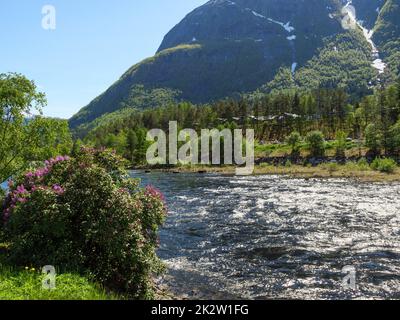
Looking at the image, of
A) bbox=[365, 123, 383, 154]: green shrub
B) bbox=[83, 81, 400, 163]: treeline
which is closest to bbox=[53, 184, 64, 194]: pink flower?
bbox=[365, 123, 383, 154]: green shrub

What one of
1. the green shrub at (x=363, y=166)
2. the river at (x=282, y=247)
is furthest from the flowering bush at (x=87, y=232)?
the green shrub at (x=363, y=166)

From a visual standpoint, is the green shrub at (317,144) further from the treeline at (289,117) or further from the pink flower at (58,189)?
the pink flower at (58,189)

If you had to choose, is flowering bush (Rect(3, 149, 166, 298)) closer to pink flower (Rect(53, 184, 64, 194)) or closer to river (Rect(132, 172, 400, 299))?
pink flower (Rect(53, 184, 64, 194))

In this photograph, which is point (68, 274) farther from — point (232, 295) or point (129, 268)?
point (232, 295)

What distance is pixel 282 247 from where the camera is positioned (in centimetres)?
3058

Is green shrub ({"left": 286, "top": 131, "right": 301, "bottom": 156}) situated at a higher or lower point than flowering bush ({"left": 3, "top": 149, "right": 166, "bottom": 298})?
higher

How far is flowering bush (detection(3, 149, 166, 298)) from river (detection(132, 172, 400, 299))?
5.00 metres

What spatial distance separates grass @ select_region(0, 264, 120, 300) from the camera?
44.5ft

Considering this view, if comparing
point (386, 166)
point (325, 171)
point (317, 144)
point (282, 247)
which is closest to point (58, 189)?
point (282, 247)

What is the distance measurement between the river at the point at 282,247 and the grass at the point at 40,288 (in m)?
7.64

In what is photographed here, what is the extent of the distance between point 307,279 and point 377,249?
897 centimetres

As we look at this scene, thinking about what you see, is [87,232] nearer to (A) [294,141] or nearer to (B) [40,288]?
(B) [40,288]

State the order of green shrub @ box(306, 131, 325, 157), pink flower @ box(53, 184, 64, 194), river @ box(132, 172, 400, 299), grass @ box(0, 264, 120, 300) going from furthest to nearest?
green shrub @ box(306, 131, 325, 157) < river @ box(132, 172, 400, 299) < pink flower @ box(53, 184, 64, 194) < grass @ box(0, 264, 120, 300)

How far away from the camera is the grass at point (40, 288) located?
13578 millimetres
